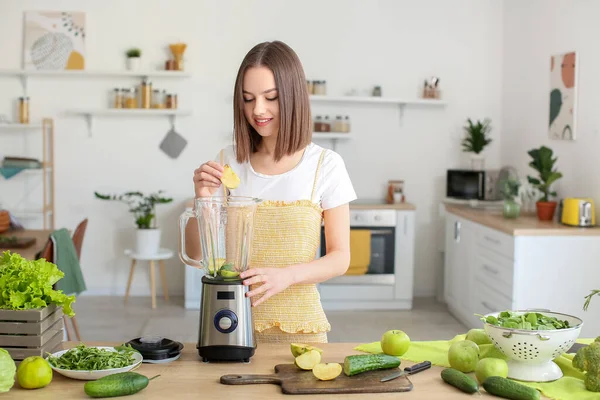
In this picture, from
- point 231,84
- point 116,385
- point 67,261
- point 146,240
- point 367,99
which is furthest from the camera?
point 231,84

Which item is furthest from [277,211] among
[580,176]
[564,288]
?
[580,176]

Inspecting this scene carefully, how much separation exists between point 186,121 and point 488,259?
271 centimetres

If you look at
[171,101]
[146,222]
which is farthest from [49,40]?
[146,222]

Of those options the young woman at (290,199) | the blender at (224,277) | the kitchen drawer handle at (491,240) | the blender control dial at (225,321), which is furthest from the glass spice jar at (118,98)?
the blender control dial at (225,321)

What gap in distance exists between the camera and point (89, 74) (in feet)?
20.1

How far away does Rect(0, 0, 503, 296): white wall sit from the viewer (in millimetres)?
6188

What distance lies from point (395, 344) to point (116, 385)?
71 cm

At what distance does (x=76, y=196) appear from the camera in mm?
6285

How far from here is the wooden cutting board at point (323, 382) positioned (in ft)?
5.64

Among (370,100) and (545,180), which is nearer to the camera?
(545,180)

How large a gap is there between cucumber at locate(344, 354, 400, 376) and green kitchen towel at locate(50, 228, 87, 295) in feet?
9.16

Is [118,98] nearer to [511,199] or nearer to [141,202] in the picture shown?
[141,202]

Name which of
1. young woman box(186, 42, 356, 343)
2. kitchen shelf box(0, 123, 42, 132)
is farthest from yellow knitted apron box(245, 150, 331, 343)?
kitchen shelf box(0, 123, 42, 132)

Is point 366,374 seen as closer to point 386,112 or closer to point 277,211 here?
point 277,211
